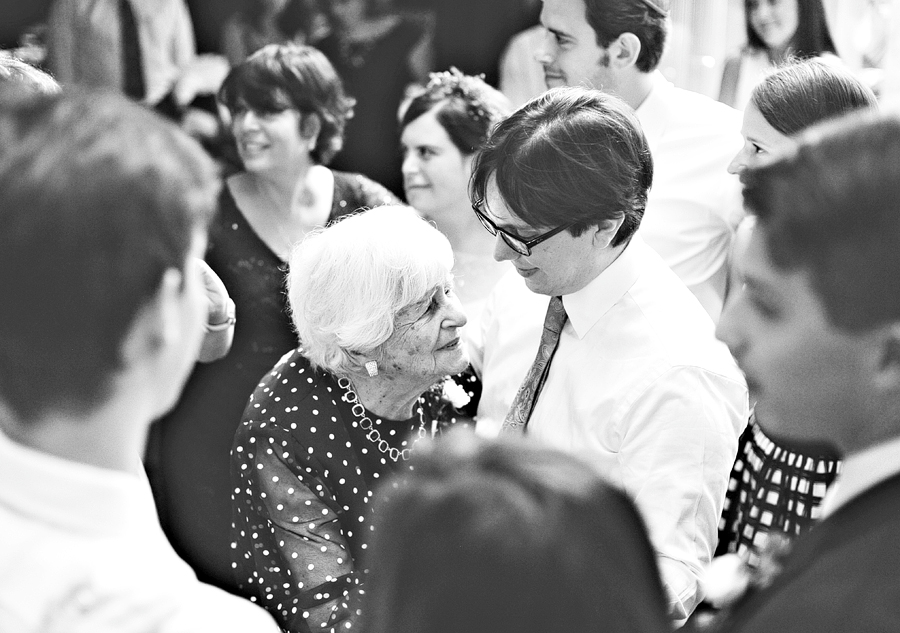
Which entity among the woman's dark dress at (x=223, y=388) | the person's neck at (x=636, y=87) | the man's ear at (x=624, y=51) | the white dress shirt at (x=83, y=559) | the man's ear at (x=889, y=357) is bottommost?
the woman's dark dress at (x=223, y=388)

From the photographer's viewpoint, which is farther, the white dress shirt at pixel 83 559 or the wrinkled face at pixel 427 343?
the wrinkled face at pixel 427 343

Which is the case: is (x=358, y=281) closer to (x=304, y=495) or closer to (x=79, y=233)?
(x=304, y=495)

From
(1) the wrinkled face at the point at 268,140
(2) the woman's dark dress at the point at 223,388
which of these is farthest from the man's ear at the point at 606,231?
(1) the wrinkled face at the point at 268,140

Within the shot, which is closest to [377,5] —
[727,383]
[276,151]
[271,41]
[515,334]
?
[271,41]

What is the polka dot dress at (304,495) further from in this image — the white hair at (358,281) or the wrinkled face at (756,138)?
the wrinkled face at (756,138)

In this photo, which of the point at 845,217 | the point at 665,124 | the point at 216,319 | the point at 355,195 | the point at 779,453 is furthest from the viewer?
the point at 355,195

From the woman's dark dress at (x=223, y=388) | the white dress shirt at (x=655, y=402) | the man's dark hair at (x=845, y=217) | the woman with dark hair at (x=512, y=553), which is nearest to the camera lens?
the woman with dark hair at (x=512, y=553)

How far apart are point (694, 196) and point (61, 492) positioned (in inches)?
91.5

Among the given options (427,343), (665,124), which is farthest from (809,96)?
(427,343)

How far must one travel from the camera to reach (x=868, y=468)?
3.32ft

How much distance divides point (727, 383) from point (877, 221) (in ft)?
3.96

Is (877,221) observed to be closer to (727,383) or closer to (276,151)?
(727,383)

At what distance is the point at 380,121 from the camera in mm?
4293

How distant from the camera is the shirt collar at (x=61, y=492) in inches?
37.1
